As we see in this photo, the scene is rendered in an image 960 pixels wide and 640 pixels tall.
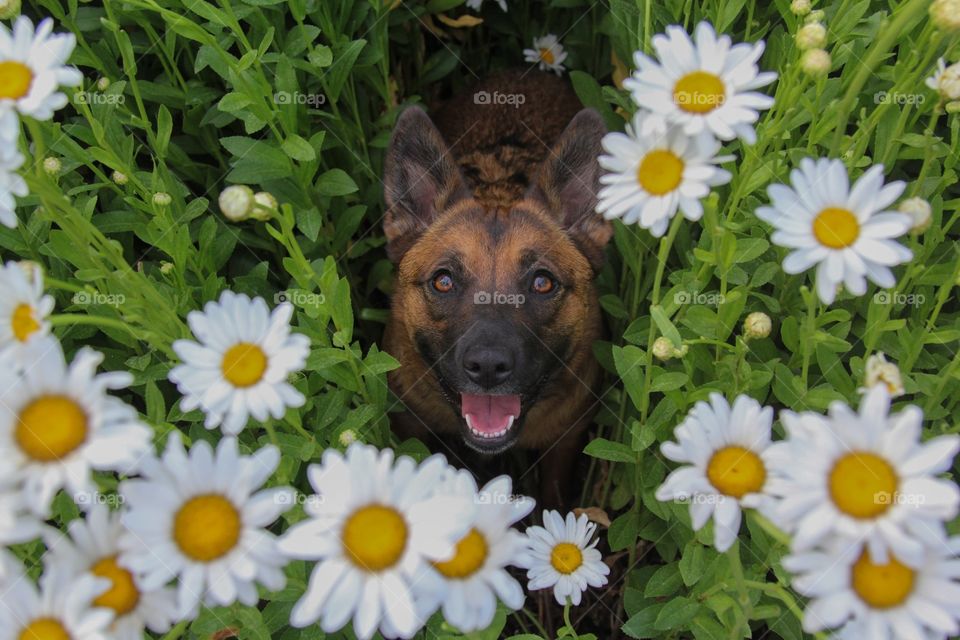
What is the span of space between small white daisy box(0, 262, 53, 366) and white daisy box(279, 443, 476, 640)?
0.53 meters

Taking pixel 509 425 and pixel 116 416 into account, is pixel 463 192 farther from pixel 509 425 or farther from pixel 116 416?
pixel 116 416

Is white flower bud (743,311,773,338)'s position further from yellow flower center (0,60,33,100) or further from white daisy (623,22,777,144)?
yellow flower center (0,60,33,100)

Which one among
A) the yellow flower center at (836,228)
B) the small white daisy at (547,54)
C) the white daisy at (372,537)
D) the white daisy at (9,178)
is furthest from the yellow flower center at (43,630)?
the small white daisy at (547,54)

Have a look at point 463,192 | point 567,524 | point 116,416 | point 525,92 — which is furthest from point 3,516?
A: point 525,92

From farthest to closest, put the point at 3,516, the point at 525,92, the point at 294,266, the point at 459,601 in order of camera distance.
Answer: the point at 525,92 → the point at 294,266 → the point at 459,601 → the point at 3,516

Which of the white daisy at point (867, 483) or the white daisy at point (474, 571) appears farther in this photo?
the white daisy at point (474, 571)

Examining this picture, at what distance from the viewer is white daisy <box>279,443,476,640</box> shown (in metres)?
1.32

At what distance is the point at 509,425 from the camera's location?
2.98 m

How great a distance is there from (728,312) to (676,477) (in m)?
0.71

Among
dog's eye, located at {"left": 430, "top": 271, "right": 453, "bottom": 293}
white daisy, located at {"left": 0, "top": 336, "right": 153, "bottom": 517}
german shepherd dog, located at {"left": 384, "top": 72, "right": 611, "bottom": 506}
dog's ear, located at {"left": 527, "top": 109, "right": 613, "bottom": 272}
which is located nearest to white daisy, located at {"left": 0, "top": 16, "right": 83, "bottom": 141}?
white daisy, located at {"left": 0, "top": 336, "right": 153, "bottom": 517}

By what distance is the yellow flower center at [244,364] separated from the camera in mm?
1562

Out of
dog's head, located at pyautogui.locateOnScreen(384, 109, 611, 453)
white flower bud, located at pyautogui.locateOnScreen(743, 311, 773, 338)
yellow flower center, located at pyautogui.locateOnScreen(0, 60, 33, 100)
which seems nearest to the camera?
yellow flower center, located at pyautogui.locateOnScreen(0, 60, 33, 100)

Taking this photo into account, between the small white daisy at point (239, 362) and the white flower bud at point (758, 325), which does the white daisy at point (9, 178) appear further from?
the white flower bud at point (758, 325)

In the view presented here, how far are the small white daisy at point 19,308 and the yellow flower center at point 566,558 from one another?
4.30 ft
